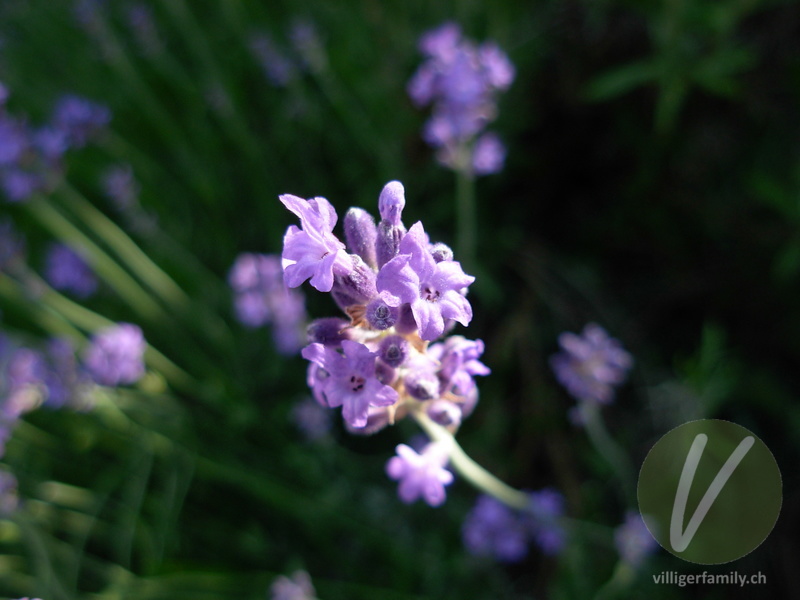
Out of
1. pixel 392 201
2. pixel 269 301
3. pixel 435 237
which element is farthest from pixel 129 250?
pixel 392 201

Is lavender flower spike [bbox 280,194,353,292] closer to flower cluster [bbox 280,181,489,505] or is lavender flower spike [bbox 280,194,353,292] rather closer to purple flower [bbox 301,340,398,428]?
flower cluster [bbox 280,181,489,505]

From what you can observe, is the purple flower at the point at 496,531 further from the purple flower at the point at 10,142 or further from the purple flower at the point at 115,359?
the purple flower at the point at 10,142

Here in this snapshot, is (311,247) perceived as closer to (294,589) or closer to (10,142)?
(294,589)

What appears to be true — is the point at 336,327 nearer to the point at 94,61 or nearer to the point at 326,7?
the point at 326,7

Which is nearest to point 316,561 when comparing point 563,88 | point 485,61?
point 485,61

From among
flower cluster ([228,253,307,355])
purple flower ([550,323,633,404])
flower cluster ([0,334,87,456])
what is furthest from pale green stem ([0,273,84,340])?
purple flower ([550,323,633,404])

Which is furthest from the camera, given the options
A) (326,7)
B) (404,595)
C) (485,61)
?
(326,7)

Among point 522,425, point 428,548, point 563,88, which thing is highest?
point 563,88
